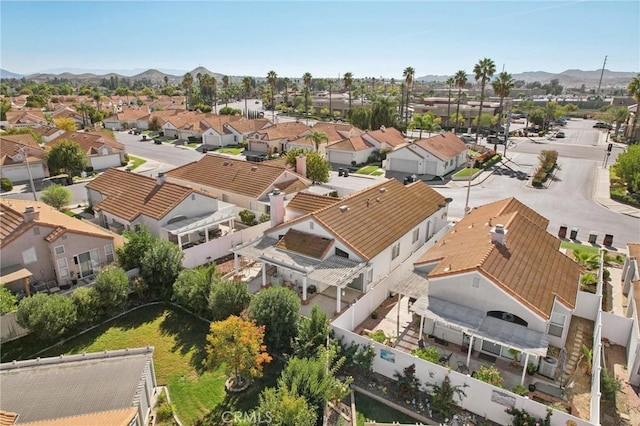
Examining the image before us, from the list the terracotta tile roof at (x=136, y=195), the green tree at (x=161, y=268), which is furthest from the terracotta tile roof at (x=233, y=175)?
the green tree at (x=161, y=268)

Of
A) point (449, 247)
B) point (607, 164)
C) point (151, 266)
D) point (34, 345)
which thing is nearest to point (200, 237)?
point (151, 266)

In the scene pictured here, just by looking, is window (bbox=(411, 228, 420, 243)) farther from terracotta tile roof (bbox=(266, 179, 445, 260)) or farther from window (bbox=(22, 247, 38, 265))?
window (bbox=(22, 247, 38, 265))

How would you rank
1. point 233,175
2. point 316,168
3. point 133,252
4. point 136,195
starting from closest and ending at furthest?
point 133,252
point 136,195
point 233,175
point 316,168

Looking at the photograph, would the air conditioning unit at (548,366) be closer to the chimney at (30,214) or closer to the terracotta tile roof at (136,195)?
the terracotta tile roof at (136,195)

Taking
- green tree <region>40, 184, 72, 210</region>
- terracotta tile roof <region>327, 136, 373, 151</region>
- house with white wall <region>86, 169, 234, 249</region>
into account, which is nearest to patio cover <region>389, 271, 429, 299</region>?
house with white wall <region>86, 169, 234, 249</region>

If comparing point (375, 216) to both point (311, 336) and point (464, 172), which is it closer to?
point (311, 336)

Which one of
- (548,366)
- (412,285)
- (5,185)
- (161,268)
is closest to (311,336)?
(412,285)

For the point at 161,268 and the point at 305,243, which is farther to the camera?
the point at 305,243
